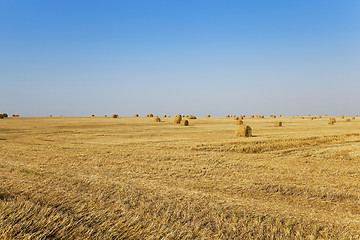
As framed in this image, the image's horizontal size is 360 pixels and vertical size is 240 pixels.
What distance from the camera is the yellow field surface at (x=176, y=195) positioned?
12.4 feet

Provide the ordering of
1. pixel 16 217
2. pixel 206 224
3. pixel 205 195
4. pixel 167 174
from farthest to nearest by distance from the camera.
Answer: pixel 167 174 < pixel 205 195 < pixel 206 224 < pixel 16 217

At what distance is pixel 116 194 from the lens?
7.82 meters

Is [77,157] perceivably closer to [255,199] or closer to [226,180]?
[226,180]

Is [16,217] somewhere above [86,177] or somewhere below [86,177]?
above

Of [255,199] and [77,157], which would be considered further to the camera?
[77,157]

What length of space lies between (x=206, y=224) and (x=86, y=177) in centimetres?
592

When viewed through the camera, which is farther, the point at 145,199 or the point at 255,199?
the point at 255,199

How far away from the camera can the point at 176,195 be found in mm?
8016

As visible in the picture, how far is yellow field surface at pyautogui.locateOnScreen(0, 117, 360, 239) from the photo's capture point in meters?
3.77

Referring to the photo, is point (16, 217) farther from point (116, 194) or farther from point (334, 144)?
point (334, 144)

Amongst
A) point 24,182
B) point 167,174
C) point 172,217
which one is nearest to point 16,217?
point 172,217

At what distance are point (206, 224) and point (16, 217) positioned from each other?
3778 mm

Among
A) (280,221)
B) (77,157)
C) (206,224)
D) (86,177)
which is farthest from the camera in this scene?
(77,157)

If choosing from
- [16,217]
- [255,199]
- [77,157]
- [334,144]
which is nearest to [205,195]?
[255,199]
